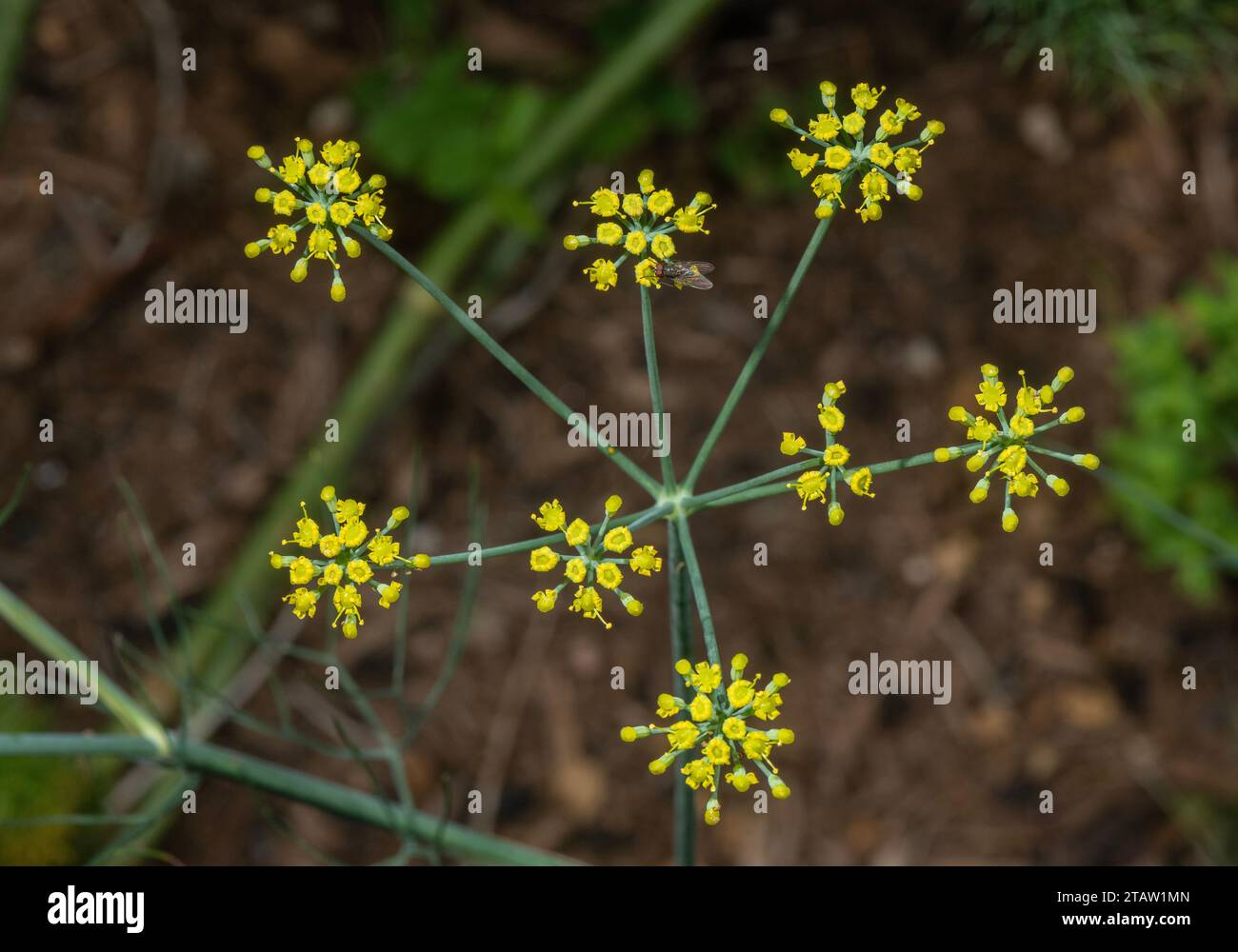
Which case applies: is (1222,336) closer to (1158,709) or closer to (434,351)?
(1158,709)

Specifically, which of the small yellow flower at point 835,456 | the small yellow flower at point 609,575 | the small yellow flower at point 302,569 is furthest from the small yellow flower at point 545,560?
the small yellow flower at point 835,456

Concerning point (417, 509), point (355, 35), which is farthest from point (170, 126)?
point (417, 509)

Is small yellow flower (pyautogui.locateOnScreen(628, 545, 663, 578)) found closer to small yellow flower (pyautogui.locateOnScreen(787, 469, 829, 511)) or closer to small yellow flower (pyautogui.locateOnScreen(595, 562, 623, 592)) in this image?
small yellow flower (pyautogui.locateOnScreen(595, 562, 623, 592))

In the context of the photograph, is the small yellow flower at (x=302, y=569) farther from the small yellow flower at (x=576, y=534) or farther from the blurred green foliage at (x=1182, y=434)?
the blurred green foliage at (x=1182, y=434)

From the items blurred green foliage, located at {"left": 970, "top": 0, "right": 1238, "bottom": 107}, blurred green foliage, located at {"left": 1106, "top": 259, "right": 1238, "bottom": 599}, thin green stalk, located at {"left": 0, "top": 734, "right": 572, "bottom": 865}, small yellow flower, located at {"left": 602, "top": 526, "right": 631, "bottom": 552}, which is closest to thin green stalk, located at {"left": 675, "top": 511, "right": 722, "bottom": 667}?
small yellow flower, located at {"left": 602, "top": 526, "right": 631, "bottom": 552}

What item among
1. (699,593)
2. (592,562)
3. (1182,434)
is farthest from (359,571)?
(1182,434)

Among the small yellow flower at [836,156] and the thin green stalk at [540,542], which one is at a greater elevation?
the small yellow flower at [836,156]
